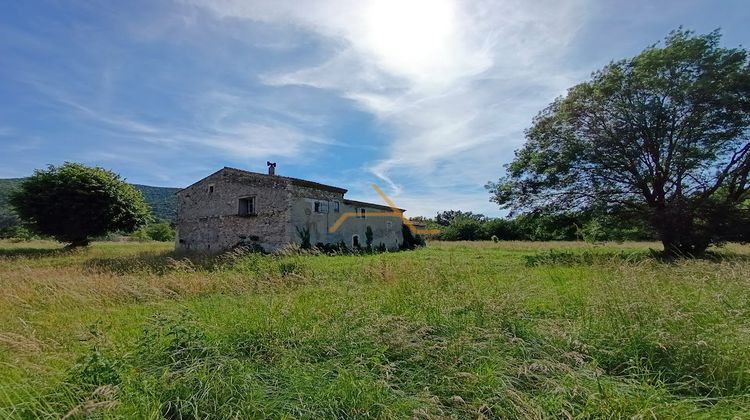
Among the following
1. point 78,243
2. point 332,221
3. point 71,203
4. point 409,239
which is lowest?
point 78,243

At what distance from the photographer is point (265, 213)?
19984mm

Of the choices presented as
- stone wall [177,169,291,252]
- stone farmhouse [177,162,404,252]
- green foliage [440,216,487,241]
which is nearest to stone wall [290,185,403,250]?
stone farmhouse [177,162,404,252]

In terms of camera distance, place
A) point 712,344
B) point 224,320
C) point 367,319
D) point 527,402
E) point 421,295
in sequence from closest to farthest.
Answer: point 527,402 → point 712,344 → point 367,319 → point 224,320 → point 421,295

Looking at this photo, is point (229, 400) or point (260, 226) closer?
point (229, 400)

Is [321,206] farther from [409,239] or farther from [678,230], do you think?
[678,230]

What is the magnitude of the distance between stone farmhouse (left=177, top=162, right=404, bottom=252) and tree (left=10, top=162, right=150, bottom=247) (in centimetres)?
451

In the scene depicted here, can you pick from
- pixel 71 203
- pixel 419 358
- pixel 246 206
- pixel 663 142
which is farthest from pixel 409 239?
pixel 419 358

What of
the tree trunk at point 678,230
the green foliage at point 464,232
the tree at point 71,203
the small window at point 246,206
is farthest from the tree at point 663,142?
the green foliage at point 464,232

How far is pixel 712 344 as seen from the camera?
8.75 ft

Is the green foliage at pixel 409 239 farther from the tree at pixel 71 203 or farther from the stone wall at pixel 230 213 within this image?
the tree at pixel 71 203

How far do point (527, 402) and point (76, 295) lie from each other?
24.8 feet

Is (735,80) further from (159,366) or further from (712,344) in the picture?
(159,366)

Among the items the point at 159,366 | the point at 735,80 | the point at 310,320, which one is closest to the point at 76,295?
the point at 159,366

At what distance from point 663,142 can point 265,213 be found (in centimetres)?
1995
